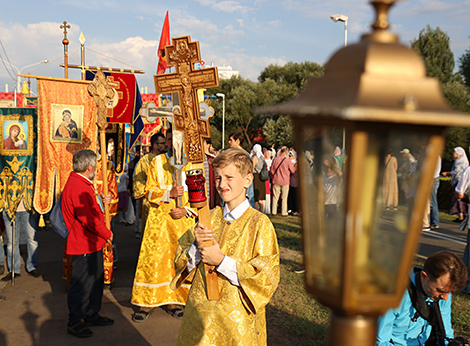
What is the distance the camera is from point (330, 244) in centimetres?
82

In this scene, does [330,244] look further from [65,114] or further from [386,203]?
[65,114]

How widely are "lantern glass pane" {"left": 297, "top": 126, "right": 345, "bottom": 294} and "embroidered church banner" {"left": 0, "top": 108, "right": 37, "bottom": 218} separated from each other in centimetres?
676

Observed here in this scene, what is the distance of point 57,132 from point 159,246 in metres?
2.66

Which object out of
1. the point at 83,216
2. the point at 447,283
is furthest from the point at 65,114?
the point at 447,283

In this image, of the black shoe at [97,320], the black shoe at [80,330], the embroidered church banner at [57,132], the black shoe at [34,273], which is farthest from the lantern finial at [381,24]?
the black shoe at [34,273]

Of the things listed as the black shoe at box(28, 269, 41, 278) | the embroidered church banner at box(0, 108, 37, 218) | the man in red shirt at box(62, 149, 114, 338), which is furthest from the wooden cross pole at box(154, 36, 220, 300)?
the black shoe at box(28, 269, 41, 278)

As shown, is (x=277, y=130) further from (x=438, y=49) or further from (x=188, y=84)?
(x=188, y=84)

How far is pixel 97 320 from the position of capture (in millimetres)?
4895

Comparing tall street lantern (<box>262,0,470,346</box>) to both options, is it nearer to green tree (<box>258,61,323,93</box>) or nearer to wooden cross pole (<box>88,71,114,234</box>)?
wooden cross pole (<box>88,71,114,234</box>)

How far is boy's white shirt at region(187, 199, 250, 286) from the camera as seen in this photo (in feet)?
7.70

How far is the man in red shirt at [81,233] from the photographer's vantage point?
4.46 m

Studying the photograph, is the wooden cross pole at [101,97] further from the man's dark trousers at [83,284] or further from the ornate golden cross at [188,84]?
the ornate golden cross at [188,84]

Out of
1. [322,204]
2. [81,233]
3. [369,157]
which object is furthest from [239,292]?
[81,233]

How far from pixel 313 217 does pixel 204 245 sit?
149 cm
